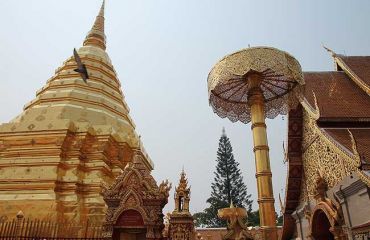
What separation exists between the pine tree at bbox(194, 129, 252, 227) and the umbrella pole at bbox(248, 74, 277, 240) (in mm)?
26070

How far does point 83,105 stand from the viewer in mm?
14883

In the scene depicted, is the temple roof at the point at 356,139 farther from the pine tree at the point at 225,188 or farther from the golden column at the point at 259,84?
the pine tree at the point at 225,188

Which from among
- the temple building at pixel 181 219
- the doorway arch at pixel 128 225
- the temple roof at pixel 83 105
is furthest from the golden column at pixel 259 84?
the temple roof at pixel 83 105

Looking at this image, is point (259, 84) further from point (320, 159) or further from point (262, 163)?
point (320, 159)

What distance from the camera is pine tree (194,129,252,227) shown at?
32938 mm

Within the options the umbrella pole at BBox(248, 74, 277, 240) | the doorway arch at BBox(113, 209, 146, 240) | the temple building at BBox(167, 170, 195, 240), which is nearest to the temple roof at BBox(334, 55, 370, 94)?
the umbrella pole at BBox(248, 74, 277, 240)

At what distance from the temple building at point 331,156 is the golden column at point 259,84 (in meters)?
1.33

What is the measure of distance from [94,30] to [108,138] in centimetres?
895

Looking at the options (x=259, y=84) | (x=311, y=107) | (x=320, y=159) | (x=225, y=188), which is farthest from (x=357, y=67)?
(x=225, y=188)

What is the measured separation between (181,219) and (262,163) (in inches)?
90.9

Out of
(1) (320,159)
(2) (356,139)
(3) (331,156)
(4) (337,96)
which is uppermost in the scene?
(4) (337,96)

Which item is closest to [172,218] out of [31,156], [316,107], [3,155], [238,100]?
[238,100]

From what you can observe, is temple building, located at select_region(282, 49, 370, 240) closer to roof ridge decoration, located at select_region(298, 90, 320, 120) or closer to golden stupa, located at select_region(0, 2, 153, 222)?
roof ridge decoration, located at select_region(298, 90, 320, 120)

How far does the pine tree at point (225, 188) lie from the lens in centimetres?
3294
